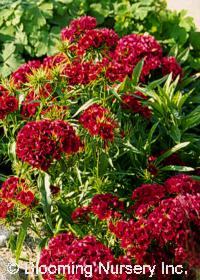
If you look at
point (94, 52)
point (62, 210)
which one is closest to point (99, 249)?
point (62, 210)

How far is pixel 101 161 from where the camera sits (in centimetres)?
347

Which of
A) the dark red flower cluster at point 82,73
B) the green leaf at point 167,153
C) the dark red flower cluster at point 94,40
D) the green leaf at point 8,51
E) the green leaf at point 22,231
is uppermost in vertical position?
the dark red flower cluster at point 94,40

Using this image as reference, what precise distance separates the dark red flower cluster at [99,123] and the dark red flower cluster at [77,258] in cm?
59

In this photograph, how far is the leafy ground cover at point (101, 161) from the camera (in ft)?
9.57

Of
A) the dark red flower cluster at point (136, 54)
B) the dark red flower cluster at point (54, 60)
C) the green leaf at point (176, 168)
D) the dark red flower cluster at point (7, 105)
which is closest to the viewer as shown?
the dark red flower cluster at point (7, 105)

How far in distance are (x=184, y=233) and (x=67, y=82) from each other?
1350 mm

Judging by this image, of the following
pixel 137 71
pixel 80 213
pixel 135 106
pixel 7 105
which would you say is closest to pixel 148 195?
pixel 80 213

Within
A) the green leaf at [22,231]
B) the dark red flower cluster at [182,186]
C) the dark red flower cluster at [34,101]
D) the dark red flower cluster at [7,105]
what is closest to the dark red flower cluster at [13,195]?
the green leaf at [22,231]

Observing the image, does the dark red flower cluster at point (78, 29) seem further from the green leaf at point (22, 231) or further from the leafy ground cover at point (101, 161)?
the green leaf at point (22, 231)

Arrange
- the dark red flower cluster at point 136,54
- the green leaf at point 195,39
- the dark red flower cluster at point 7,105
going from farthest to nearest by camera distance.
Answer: the green leaf at point 195,39 → the dark red flower cluster at point 136,54 → the dark red flower cluster at point 7,105

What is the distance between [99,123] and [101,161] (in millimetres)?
376

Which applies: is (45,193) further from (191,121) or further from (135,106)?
(191,121)

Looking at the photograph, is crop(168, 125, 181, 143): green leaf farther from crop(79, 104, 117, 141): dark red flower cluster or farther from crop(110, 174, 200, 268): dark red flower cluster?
crop(110, 174, 200, 268): dark red flower cluster

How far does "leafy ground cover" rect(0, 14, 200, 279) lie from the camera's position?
2918 mm
